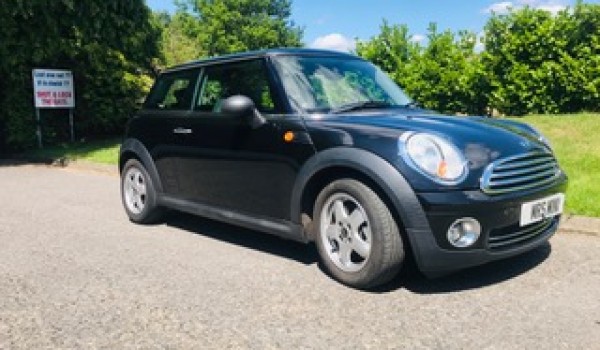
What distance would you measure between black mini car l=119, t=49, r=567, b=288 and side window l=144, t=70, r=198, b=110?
0.02 metres

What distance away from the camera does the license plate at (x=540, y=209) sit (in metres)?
3.82

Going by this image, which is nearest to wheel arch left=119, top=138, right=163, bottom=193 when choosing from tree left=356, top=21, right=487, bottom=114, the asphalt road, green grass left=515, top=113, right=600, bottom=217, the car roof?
the asphalt road

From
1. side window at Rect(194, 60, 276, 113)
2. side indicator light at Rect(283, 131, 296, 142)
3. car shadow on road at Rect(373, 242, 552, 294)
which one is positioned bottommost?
car shadow on road at Rect(373, 242, 552, 294)

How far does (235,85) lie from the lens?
495 centimetres

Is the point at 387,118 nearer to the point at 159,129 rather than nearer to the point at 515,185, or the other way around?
the point at 515,185

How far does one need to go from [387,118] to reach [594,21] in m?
8.04

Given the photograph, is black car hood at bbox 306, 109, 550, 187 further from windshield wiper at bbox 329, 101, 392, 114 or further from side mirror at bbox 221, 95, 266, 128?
side mirror at bbox 221, 95, 266, 128

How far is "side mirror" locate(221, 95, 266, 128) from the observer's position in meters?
4.42

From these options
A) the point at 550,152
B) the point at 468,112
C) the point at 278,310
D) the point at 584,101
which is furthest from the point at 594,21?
the point at 278,310

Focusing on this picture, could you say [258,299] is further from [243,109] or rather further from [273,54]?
[273,54]

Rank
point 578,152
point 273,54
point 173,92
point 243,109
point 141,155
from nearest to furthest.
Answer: point 243,109 < point 273,54 < point 173,92 < point 141,155 < point 578,152

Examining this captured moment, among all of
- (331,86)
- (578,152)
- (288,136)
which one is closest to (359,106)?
(331,86)

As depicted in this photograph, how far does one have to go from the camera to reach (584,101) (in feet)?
34.7

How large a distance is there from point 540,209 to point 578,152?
4.94m
